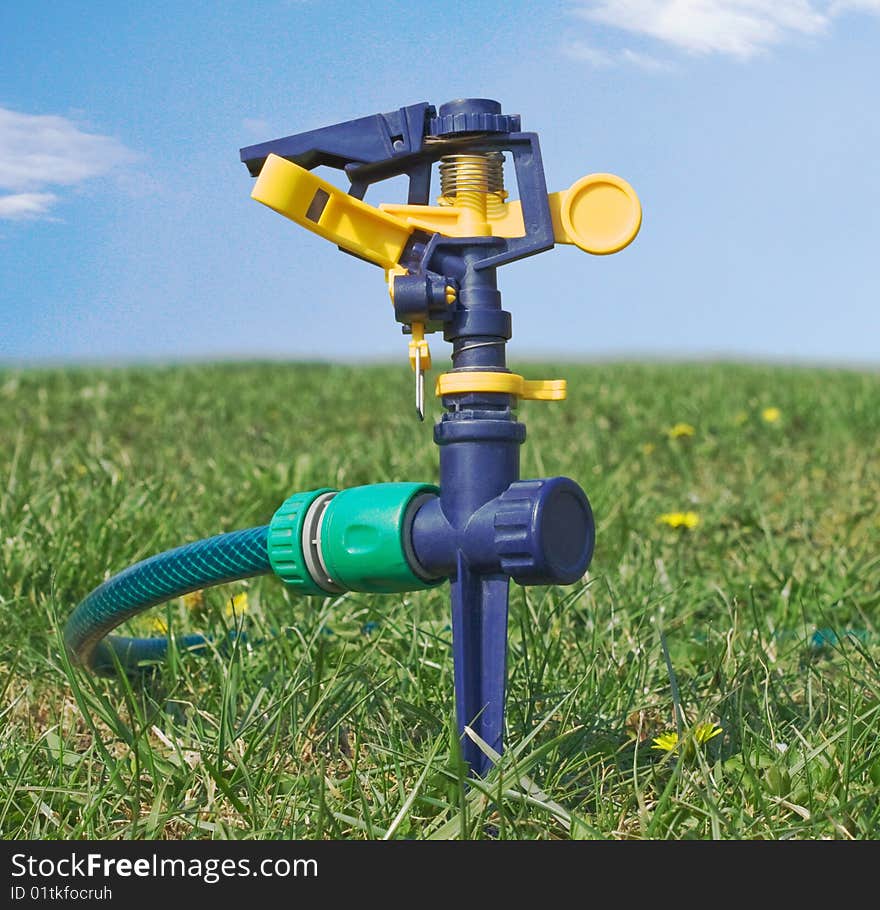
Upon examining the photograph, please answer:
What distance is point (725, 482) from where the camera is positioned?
3768 mm

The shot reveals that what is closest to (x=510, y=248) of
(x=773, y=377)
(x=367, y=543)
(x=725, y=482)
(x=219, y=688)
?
(x=367, y=543)

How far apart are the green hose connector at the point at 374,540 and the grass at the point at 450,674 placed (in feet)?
0.72

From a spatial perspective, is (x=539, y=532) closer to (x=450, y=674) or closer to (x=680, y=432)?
(x=450, y=674)

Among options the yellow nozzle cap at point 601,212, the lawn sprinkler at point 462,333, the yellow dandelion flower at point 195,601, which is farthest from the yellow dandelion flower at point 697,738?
the yellow dandelion flower at point 195,601

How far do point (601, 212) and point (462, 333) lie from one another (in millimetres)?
255

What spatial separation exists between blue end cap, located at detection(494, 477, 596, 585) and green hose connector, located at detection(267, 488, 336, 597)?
11.6 inches

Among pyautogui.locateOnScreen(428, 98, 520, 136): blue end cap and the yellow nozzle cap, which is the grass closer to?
the yellow nozzle cap

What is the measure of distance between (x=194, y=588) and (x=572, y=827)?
661 mm

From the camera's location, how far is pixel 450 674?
1.99 m

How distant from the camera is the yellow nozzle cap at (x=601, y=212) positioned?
1.51 metres

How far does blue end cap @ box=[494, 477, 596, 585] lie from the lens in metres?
1.42

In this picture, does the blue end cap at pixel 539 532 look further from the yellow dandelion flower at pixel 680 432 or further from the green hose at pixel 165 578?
the yellow dandelion flower at pixel 680 432
